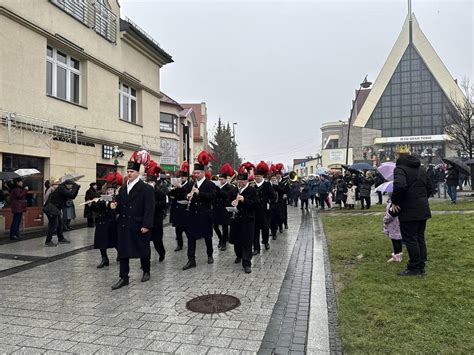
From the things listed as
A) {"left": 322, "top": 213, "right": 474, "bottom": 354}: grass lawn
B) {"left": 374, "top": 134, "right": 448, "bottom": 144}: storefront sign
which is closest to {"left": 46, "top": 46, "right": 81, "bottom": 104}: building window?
{"left": 322, "top": 213, "right": 474, "bottom": 354}: grass lawn

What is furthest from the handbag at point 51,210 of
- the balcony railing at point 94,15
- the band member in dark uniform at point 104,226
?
the balcony railing at point 94,15

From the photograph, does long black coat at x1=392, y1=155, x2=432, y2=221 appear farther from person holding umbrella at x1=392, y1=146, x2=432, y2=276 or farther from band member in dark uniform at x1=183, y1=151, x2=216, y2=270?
band member in dark uniform at x1=183, y1=151, x2=216, y2=270

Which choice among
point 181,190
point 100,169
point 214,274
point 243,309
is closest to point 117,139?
point 100,169

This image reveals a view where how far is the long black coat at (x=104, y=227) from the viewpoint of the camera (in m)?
7.23

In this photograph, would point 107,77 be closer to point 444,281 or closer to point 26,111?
point 26,111

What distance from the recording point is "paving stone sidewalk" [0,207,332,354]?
12.5 feet

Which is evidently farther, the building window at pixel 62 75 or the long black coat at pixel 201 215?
the building window at pixel 62 75

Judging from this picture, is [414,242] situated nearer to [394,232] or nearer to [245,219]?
[394,232]

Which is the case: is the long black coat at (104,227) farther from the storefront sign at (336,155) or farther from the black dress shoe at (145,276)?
the storefront sign at (336,155)

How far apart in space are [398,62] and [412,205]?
82.2 meters

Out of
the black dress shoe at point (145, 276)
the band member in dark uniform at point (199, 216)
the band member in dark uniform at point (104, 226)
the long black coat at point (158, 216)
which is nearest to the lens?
the black dress shoe at point (145, 276)

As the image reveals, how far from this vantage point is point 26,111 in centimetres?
1213

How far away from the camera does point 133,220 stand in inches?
233

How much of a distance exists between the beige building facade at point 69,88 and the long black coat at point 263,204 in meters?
8.00
